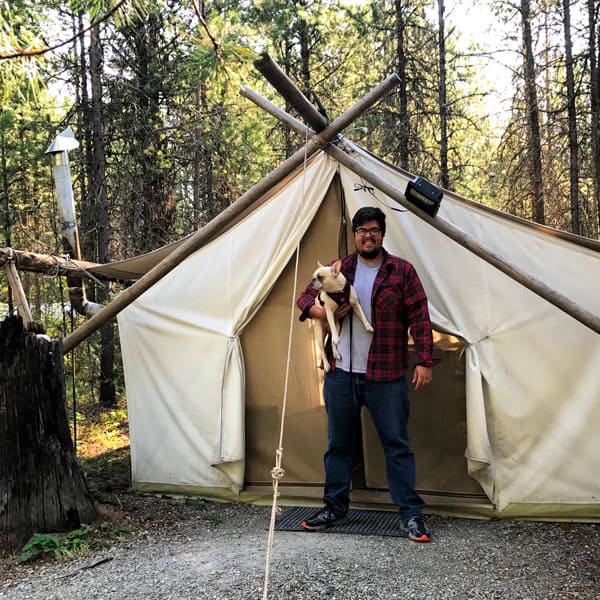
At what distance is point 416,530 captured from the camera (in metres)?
3.26

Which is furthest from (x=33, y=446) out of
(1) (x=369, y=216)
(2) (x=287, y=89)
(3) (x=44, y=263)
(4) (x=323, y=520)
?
(2) (x=287, y=89)

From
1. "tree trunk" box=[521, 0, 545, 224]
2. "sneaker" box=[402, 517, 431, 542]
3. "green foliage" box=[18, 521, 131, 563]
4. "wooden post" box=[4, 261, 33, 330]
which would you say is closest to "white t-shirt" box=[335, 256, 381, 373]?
"sneaker" box=[402, 517, 431, 542]

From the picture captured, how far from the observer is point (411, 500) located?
10.9 ft

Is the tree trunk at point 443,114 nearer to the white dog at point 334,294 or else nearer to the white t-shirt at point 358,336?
the white t-shirt at point 358,336

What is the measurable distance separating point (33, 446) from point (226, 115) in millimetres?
6882

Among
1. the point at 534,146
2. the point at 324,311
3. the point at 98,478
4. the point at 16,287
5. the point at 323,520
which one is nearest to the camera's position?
the point at 324,311

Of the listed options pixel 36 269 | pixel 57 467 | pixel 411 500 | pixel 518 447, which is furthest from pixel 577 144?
pixel 57 467

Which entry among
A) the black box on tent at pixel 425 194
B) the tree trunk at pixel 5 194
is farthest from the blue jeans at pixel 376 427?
the tree trunk at pixel 5 194

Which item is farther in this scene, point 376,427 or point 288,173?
point 288,173

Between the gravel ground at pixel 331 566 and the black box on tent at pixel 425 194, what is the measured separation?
6.16 feet

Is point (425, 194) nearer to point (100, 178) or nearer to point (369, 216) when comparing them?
point (369, 216)

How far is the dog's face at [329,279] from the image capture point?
3.20 meters

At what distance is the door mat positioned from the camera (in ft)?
11.2

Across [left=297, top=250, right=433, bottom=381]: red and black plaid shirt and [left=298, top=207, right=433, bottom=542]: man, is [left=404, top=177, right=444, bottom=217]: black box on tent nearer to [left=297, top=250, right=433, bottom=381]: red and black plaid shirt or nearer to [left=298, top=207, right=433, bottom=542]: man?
[left=298, top=207, right=433, bottom=542]: man
